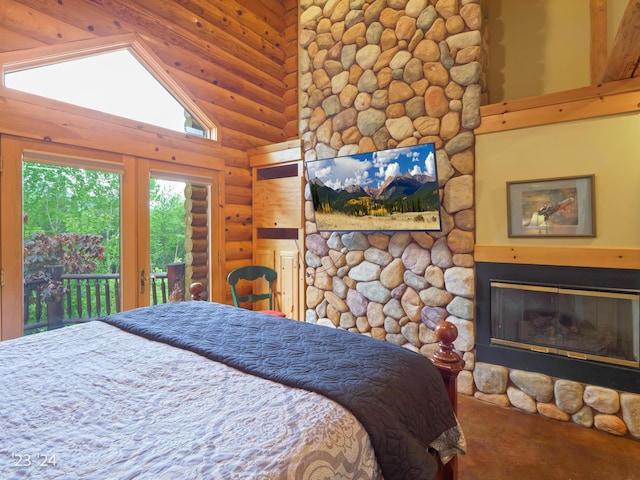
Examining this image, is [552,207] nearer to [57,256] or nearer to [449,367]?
[449,367]

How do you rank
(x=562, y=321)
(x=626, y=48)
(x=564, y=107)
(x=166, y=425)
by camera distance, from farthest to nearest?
(x=562, y=321)
(x=564, y=107)
(x=626, y=48)
(x=166, y=425)

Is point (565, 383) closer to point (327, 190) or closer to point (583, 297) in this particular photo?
point (583, 297)

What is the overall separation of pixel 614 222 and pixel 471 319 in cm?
114

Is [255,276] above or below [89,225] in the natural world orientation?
below

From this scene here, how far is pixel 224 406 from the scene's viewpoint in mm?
940

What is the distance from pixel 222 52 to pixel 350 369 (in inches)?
152

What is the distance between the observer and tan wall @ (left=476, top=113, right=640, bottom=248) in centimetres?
215

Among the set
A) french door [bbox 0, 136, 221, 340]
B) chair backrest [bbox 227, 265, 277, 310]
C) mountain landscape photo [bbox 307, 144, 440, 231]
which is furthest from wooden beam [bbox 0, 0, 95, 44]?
chair backrest [bbox 227, 265, 277, 310]

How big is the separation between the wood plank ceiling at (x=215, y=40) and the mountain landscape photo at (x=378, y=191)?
1.34m

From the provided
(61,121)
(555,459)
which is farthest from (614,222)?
(61,121)

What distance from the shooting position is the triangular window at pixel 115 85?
7.94ft

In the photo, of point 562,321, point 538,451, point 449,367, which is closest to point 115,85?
point 449,367

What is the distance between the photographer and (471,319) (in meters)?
2.67

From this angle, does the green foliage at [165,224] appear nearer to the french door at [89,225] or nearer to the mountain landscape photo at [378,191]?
the french door at [89,225]
